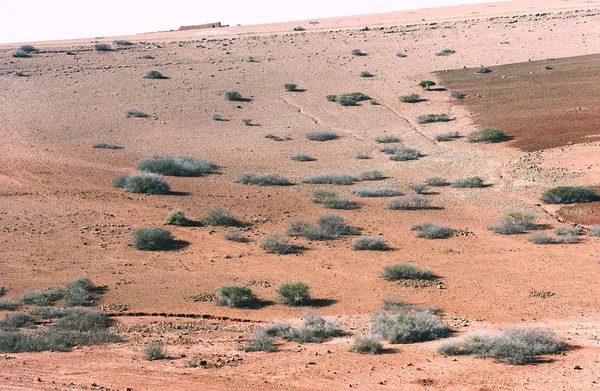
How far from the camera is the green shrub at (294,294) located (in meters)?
18.5

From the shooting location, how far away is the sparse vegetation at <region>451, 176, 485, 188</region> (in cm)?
3144

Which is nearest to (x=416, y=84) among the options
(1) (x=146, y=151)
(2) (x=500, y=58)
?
(2) (x=500, y=58)

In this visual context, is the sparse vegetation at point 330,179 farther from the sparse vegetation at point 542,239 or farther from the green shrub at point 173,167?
the sparse vegetation at point 542,239

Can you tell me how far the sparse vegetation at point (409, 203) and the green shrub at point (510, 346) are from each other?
14.6m

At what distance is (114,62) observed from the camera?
62.4 meters

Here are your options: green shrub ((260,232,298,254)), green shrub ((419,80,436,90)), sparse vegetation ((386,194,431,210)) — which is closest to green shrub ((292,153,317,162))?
sparse vegetation ((386,194,431,210))

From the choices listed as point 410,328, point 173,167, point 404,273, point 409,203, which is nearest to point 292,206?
point 409,203

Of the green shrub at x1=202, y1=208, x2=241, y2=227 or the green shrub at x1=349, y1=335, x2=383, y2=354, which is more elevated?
the green shrub at x1=202, y1=208, x2=241, y2=227

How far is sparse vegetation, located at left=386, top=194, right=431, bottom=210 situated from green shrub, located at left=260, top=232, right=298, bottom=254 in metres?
6.34

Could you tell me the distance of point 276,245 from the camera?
23219mm

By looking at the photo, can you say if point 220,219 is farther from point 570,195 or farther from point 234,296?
point 570,195

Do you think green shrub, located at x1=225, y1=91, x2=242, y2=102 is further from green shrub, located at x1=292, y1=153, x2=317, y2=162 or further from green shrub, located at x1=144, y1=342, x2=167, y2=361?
green shrub, located at x1=144, y1=342, x2=167, y2=361

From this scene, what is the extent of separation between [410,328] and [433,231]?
32.9ft

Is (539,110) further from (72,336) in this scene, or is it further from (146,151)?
(72,336)
